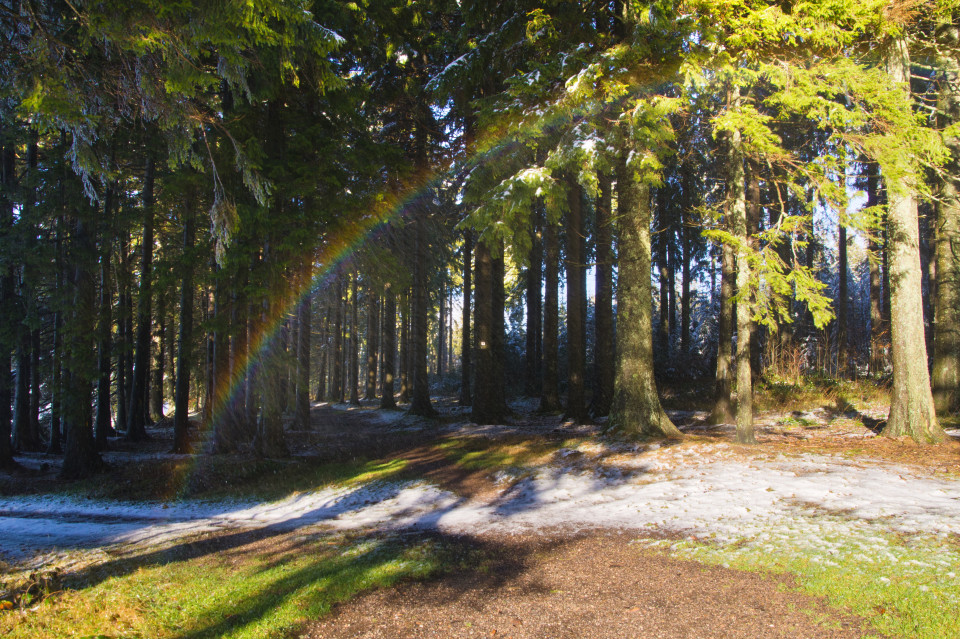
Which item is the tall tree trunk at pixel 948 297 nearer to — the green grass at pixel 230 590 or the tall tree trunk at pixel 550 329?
the tall tree trunk at pixel 550 329

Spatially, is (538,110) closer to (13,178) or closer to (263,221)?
(263,221)

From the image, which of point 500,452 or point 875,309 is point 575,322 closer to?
point 500,452

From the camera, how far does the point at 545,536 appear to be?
6.25 metres

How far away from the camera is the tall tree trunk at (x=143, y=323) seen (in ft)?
49.4

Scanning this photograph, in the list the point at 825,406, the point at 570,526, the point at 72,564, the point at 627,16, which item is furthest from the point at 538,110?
the point at 825,406

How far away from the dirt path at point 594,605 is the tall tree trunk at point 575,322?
10.4 m

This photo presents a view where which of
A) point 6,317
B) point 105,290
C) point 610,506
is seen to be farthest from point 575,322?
point 6,317

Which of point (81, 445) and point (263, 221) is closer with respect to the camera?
point (263, 221)

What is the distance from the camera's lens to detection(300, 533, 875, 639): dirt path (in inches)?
150

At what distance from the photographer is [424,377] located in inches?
792

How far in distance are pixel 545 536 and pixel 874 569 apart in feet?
10.5

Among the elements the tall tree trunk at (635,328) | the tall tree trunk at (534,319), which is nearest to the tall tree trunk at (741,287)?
the tall tree trunk at (635,328)

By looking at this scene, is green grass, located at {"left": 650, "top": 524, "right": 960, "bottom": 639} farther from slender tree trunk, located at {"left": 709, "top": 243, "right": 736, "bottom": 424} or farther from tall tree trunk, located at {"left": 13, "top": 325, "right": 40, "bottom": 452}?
tall tree trunk, located at {"left": 13, "top": 325, "right": 40, "bottom": 452}

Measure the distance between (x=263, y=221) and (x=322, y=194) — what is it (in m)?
1.90
